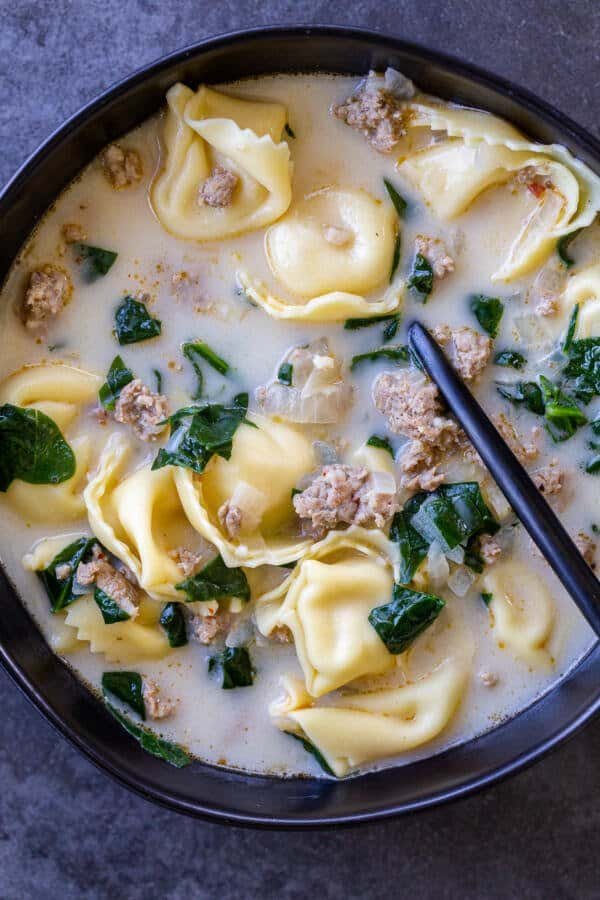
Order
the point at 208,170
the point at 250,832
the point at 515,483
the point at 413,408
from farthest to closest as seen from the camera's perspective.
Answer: the point at 250,832 < the point at 208,170 < the point at 413,408 < the point at 515,483

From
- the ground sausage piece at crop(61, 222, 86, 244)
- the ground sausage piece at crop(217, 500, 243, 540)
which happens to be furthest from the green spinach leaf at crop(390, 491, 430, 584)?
the ground sausage piece at crop(61, 222, 86, 244)

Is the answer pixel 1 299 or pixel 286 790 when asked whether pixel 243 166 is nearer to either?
pixel 1 299

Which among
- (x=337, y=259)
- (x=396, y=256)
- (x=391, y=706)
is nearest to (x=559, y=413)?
(x=396, y=256)

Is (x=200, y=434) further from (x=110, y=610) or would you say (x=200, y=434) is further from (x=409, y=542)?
(x=409, y=542)

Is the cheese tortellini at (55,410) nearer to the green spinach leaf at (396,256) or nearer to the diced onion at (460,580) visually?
the green spinach leaf at (396,256)

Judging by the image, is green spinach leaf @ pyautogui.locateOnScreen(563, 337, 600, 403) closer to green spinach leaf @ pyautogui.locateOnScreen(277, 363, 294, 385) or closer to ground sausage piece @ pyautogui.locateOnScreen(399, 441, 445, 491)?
ground sausage piece @ pyautogui.locateOnScreen(399, 441, 445, 491)

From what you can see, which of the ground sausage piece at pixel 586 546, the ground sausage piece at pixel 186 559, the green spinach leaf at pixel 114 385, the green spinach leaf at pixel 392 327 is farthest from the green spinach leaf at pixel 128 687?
the ground sausage piece at pixel 586 546

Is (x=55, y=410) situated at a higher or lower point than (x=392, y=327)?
lower
